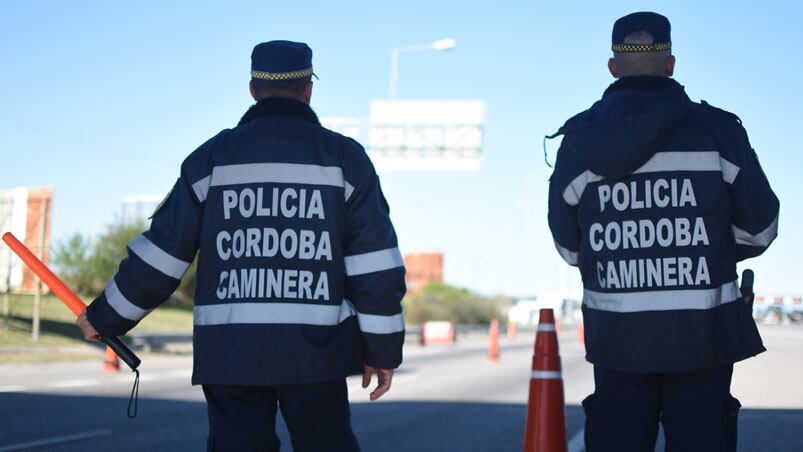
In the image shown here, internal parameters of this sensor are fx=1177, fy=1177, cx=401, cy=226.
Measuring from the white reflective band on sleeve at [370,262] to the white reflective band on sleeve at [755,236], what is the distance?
45.9 inches

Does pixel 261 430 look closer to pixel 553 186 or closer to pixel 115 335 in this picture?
pixel 115 335

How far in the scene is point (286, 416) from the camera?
152 inches

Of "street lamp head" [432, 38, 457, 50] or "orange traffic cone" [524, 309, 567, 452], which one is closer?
"orange traffic cone" [524, 309, 567, 452]

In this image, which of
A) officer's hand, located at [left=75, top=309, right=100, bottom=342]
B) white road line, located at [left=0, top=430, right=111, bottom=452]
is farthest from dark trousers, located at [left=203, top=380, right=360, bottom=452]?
white road line, located at [left=0, top=430, right=111, bottom=452]

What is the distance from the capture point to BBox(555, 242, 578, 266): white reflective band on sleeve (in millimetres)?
4203

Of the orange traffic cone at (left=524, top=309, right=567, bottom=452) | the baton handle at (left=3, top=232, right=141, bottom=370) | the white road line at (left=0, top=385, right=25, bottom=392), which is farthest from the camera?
the white road line at (left=0, top=385, right=25, bottom=392)

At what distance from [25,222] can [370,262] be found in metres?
20.5

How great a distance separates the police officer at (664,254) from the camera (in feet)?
12.5

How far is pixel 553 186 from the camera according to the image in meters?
4.20

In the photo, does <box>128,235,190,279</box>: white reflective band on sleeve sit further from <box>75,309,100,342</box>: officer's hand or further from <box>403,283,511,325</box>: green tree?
<box>403,283,511,325</box>: green tree

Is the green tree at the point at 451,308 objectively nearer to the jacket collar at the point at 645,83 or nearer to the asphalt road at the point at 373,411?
the asphalt road at the point at 373,411

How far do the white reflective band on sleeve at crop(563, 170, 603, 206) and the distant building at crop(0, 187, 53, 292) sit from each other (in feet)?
65.9

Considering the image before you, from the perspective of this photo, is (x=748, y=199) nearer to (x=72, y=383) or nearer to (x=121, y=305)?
(x=121, y=305)

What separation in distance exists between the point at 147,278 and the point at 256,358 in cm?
51
